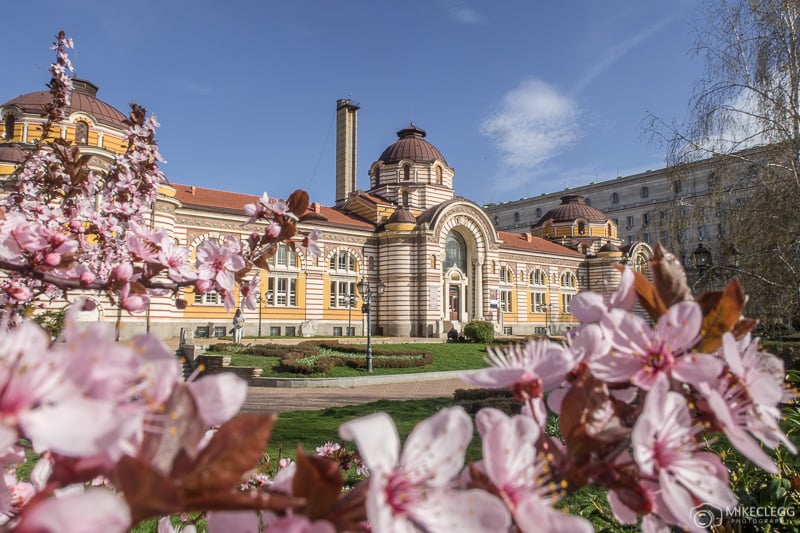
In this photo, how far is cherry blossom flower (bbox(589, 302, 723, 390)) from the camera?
3.13 ft

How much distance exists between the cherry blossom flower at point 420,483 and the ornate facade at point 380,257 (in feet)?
70.0

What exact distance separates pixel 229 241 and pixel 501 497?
1935mm

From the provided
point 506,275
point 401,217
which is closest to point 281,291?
point 401,217

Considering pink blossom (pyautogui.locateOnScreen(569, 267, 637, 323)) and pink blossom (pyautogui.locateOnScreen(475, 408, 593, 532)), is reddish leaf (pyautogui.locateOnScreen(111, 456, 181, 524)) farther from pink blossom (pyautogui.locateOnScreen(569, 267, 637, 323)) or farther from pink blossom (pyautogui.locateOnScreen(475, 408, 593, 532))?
pink blossom (pyautogui.locateOnScreen(569, 267, 637, 323))

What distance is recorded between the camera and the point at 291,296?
29.7 m

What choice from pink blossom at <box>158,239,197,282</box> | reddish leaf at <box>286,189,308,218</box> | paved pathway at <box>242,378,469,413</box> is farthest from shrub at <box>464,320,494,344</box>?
pink blossom at <box>158,239,197,282</box>

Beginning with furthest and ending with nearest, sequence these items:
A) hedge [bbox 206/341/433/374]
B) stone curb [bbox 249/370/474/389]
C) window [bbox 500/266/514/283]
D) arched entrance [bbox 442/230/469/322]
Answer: window [bbox 500/266/514/283] → arched entrance [bbox 442/230/469/322] → hedge [bbox 206/341/433/374] → stone curb [bbox 249/370/474/389]

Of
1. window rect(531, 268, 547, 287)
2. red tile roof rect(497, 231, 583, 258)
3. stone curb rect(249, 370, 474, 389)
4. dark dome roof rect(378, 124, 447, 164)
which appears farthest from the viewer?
window rect(531, 268, 547, 287)

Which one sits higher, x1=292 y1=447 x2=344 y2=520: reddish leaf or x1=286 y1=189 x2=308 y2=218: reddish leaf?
x1=286 y1=189 x2=308 y2=218: reddish leaf

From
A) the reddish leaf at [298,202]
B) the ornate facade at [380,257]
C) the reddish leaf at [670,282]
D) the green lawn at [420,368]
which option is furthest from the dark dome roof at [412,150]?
the reddish leaf at [670,282]

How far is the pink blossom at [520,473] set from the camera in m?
0.78

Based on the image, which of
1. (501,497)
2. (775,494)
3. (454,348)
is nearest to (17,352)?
(501,497)

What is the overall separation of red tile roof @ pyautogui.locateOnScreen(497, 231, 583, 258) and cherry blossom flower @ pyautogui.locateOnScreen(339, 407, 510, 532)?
1571 inches

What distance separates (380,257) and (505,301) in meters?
11.9
